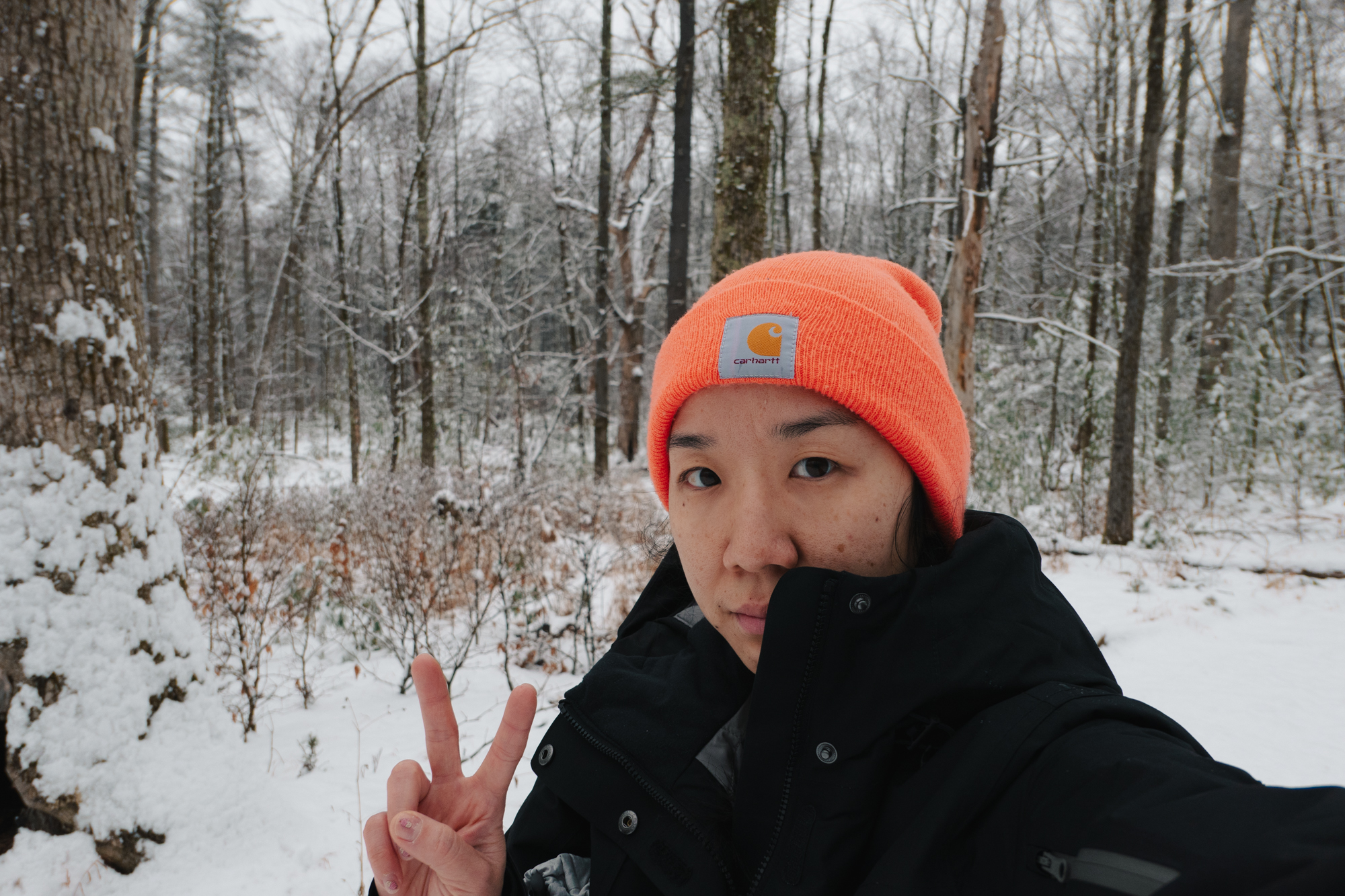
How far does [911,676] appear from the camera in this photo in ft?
2.71

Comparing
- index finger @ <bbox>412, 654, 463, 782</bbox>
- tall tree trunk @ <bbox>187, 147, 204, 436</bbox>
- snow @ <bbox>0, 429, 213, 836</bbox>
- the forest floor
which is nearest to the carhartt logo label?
index finger @ <bbox>412, 654, 463, 782</bbox>

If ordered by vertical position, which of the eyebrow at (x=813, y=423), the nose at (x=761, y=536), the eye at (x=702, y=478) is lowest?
the nose at (x=761, y=536)

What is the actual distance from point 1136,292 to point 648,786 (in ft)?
24.1

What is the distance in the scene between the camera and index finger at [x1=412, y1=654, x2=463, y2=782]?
1107 mm

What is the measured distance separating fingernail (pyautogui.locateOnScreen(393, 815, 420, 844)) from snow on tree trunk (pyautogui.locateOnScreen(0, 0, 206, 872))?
1.90 meters

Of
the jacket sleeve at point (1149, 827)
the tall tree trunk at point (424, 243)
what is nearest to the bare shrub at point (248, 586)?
the jacket sleeve at point (1149, 827)

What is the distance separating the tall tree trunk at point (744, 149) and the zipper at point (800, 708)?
4144 millimetres

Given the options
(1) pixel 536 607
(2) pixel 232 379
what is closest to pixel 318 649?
(1) pixel 536 607

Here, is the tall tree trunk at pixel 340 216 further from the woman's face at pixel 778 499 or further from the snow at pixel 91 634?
the woman's face at pixel 778 499

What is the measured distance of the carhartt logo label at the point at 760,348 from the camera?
1.02m

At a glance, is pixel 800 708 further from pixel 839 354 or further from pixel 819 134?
pixel 819 134

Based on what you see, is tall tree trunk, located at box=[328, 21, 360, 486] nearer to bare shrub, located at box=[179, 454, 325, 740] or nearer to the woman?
bare shrub, located at box=[179, 454, 325, 740]

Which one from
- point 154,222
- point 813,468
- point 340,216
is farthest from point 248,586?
point 154,222

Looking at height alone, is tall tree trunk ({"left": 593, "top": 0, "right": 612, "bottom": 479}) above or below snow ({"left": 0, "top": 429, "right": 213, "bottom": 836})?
above
